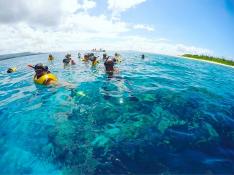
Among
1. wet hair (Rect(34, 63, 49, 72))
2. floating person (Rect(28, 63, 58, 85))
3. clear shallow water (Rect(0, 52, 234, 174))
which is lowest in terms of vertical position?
clear shallow water (Rect(0, 52, 234, 174))

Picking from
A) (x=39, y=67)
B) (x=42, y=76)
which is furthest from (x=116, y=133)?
(x=39, y=67)

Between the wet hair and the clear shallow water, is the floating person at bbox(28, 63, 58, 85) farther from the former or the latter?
the clear shallow water

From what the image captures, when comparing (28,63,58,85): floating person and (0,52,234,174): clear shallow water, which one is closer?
(0,52,234,174): clear shallow water

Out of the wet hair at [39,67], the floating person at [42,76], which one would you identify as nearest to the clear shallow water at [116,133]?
the floating person at [42,76]

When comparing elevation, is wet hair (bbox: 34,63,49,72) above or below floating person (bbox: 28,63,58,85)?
above

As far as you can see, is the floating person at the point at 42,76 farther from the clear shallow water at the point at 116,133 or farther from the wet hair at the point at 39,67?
the clear shallow water at the point at 116,133

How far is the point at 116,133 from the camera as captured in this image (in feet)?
21.7

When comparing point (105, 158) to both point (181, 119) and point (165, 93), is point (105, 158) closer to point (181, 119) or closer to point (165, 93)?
point (181, 119)

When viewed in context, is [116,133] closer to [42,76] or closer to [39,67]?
[42,76]

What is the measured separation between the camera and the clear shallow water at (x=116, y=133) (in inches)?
206

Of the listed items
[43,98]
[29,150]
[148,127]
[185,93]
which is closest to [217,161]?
[148,127]

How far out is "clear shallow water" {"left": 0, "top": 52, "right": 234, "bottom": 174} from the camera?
5.24 metres

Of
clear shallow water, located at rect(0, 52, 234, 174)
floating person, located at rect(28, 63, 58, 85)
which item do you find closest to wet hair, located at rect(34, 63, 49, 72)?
floating person, located at rect(28, 63, 58, 85)

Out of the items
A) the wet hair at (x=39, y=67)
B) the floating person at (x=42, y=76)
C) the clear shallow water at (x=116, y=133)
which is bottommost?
the clear shallow water at (x=116, y=133)
